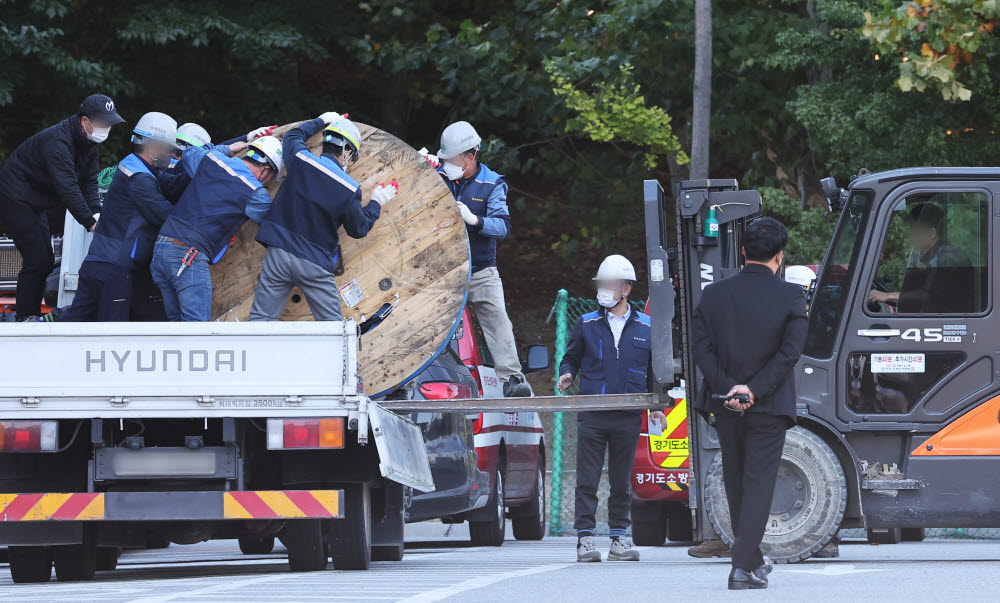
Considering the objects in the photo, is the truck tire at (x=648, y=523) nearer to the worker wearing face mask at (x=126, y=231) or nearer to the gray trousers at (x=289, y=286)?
the gray trousers at (x=289, y=286)

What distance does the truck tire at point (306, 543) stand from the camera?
984 centimetres

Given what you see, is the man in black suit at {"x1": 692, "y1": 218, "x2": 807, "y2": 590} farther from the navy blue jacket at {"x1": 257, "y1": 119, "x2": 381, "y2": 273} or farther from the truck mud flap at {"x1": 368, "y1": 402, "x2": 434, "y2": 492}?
the navy blue jacket at {"x1": 257, "y1": 119, "x2": 381, "y2": 273}

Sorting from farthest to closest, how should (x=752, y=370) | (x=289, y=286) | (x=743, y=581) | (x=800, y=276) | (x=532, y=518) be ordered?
1. (x=532, y=518)
2. (x=800, y=276)
3. (x=289, y=286)
4. (x=752, y=370)
5. (x=743, y=581)

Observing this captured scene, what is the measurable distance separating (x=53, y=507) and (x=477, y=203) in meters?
4.02

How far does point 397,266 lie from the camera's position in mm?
11016

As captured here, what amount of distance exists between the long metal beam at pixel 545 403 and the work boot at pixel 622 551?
942 mm

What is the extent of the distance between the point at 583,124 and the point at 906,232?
30.1ft

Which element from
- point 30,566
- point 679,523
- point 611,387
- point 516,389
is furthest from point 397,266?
point 679,523

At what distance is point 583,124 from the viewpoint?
1941cm

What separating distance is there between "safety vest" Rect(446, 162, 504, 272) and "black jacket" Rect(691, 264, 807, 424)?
3.27 meters

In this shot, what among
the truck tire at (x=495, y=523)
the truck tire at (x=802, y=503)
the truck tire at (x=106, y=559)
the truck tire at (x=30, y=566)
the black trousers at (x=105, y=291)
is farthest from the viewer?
the truck tire at (x=495, y=523)

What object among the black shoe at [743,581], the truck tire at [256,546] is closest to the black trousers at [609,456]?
the black shoe at [743,581]

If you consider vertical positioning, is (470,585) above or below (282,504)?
below

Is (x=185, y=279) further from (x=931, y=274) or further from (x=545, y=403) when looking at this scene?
(x=931, y=274)
